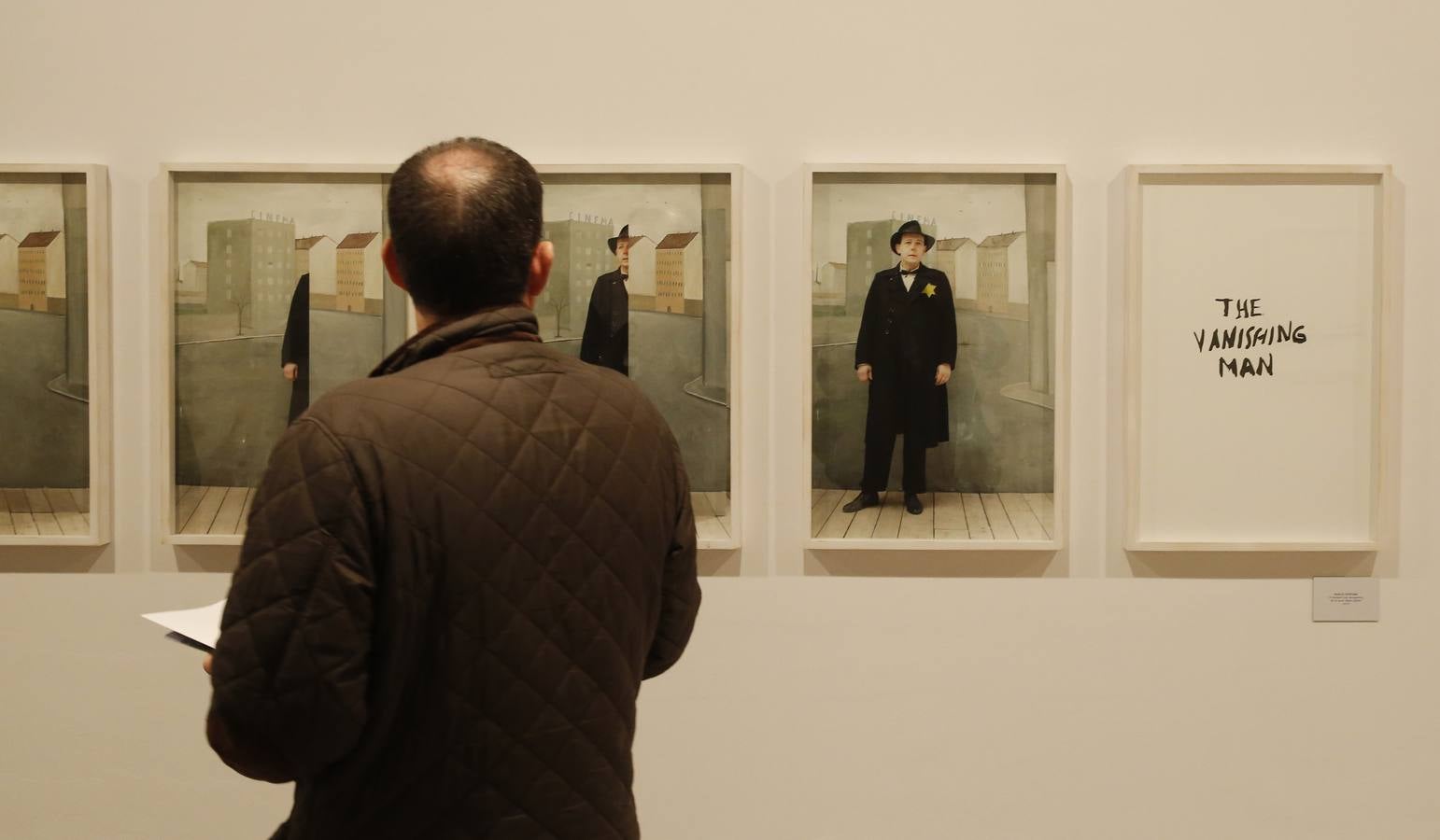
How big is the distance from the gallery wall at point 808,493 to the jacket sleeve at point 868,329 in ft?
0.40

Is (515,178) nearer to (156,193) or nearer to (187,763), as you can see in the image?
(156,193)

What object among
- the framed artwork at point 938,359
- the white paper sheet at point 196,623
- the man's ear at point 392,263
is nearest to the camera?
the man's ear at point 392,263

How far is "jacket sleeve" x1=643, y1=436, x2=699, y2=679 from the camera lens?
1.27 metres

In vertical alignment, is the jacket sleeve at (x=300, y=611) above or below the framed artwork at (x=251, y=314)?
below

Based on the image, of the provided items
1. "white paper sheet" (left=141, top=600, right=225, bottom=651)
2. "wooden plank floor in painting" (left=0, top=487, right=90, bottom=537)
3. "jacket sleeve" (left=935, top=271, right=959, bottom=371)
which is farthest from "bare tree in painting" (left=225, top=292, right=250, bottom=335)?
"jacket sleeve" (left=935, top=271, right=959, bottom=371)

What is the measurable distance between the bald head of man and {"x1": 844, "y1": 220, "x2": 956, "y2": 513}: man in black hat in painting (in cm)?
105

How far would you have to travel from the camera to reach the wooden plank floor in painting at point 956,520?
2.07 meters

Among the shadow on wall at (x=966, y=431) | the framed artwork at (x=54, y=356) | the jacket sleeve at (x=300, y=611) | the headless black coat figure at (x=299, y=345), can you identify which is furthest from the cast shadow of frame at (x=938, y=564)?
the framed artwork at (x=54, y=356)

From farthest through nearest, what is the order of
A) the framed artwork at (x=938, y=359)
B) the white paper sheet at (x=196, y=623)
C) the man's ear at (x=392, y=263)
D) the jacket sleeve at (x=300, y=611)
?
the framed artwork at (x=938, y=359) → the white paper sheet at (x=196, y=623) → the man's ear at (x=392, y=263) → the jacket sleeve at (x=300, y=611)

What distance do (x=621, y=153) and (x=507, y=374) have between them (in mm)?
1105

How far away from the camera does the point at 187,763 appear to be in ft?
7.02

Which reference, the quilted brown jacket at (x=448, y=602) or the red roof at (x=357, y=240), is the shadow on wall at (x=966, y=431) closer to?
the red roof at (x=357, y=240)

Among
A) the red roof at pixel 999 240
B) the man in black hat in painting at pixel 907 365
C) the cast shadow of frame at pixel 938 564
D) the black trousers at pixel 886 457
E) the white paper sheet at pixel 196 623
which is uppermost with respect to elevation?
the red roof at pixel 999 240

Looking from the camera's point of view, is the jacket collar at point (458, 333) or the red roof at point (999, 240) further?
the red roof at point (999, 240)
